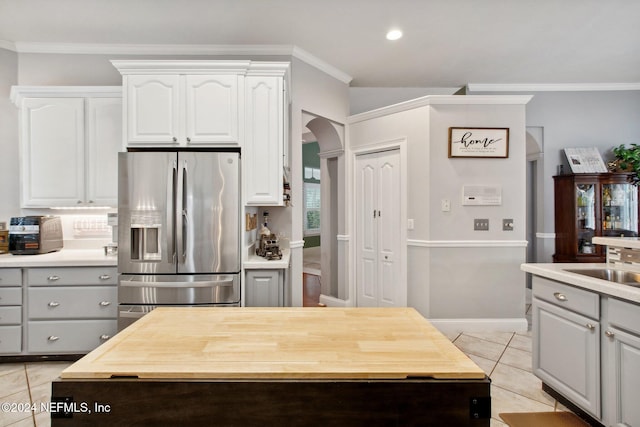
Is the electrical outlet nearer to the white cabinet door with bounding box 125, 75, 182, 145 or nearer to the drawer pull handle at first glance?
the drawer pull handle

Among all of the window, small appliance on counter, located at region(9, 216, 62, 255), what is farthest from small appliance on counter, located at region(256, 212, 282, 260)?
the window

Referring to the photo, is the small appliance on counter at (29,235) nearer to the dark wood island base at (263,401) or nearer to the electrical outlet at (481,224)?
the dark wood island base at (263,401)

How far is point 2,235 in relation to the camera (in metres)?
2.95

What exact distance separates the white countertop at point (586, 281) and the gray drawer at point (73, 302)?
335 cm

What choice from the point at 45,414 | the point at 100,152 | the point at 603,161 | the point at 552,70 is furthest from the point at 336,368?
the point at 603,161

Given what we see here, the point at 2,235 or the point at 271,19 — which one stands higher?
the point at 271,19

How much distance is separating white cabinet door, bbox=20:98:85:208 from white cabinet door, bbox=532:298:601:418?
13.2ft

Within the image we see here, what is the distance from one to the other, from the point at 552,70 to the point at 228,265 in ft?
14.5

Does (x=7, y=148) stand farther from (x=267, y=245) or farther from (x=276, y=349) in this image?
(x=276, y=349)

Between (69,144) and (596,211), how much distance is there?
6082 millimetres

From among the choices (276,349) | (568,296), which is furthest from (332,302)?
(276,349)

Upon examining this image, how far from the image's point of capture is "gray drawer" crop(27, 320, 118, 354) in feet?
8.71

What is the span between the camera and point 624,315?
5.44 feet

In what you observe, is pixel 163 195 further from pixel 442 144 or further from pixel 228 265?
pixel 442 144
